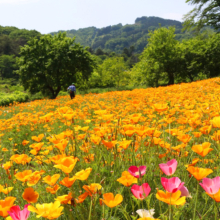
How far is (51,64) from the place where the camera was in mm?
20328

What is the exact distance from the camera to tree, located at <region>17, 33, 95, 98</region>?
20359 millimetres

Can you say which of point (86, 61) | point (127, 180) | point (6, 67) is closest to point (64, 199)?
point (127, 180)

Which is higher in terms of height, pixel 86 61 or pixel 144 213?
pixel 86 61

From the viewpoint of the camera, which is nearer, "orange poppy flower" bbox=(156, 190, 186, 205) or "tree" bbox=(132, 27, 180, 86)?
"orange poppy flower" bbox=(156, 190, 186, 205)

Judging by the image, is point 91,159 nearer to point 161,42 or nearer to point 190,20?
point 190,20

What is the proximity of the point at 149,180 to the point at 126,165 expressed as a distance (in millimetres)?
267

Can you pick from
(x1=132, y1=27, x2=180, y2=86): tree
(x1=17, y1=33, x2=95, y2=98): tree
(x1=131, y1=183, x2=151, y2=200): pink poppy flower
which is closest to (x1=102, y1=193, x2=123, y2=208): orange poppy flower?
(x1=131, y1=183, x2=151, y2=200): pink poppy flower

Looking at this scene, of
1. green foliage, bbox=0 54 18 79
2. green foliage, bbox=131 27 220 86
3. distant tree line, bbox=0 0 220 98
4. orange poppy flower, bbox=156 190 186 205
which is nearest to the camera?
orange poppy flower, bbox=156 190 186 205

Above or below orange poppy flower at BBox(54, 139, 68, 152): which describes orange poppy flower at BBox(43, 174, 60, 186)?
below

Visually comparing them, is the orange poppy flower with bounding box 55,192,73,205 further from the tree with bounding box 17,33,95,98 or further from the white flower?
the tree with bounding box 17,33,95,98

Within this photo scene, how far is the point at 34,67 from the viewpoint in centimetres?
2025

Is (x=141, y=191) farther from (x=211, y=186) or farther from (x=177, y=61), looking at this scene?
(x=177, y=61)

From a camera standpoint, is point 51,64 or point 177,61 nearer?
point 51,64

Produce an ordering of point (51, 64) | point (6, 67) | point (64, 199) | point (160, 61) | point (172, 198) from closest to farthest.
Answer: point (172, 198), point (64, 199), point (51, 64), point (160, 61), point (6, 67)
